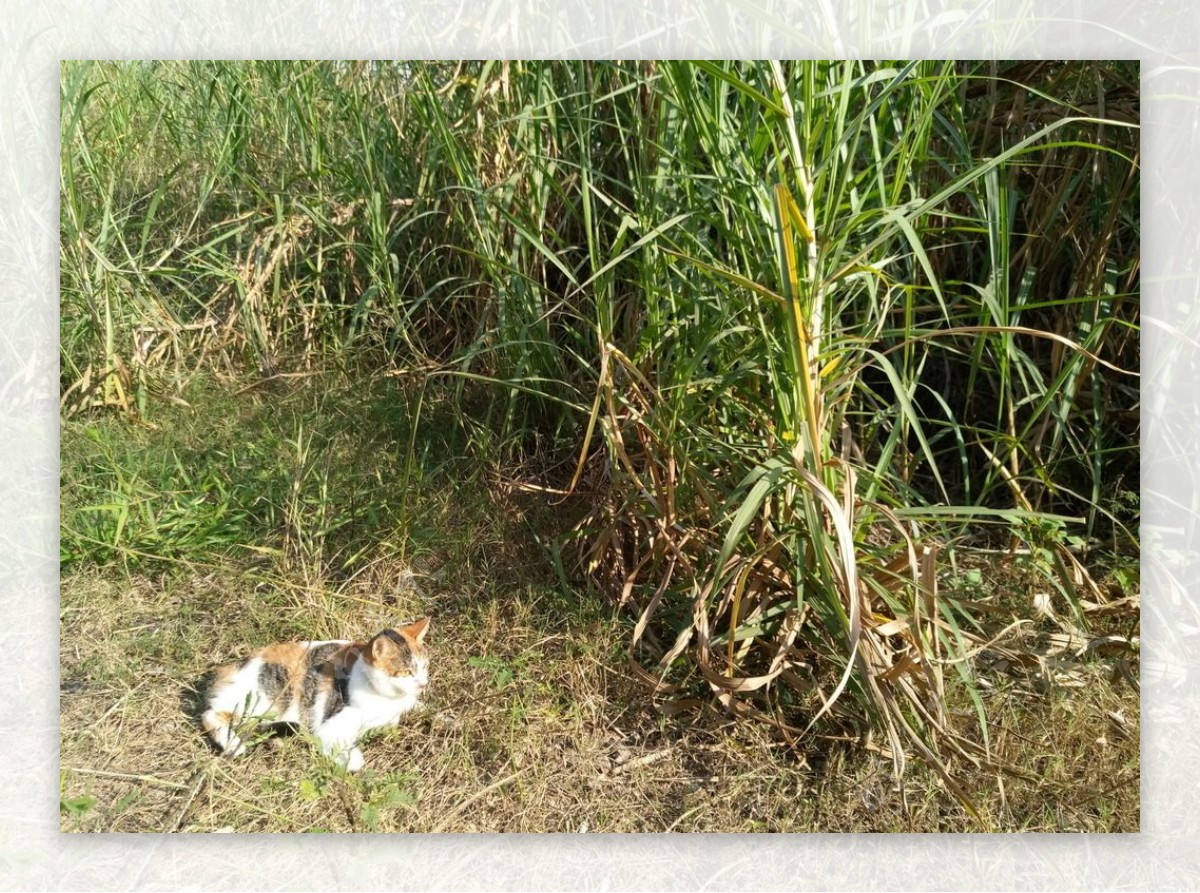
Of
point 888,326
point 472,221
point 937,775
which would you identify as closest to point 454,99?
point 472,221

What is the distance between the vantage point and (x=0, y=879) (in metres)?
1.38

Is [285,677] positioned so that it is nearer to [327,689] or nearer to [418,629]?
[327,689]

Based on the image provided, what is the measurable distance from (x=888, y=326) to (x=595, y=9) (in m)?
0.58

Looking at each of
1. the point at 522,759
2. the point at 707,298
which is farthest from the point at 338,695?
Answer: the point at 707,298

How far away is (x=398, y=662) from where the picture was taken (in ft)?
4.82

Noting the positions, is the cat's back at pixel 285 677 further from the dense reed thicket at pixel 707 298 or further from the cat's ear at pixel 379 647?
the dense reed thicket at pixel 707 298

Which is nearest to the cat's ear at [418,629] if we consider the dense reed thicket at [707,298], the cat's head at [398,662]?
the cat's head at [398,662]

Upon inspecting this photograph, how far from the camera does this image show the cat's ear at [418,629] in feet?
4.90

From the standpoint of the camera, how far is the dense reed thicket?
133cm

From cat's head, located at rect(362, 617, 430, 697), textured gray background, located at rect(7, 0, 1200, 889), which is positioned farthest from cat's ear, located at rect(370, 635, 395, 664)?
textured gray background, located at rect(7, 0, 1200, 889)

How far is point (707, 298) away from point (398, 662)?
0.61 meters

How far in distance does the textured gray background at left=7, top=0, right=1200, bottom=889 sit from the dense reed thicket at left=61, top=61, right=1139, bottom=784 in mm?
45

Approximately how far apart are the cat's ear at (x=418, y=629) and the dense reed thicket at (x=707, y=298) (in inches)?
9.0

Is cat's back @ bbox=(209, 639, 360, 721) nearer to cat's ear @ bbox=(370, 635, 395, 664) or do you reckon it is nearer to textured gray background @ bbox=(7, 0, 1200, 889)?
cat's ear @ bbox=(370, 635, 395, 664)
